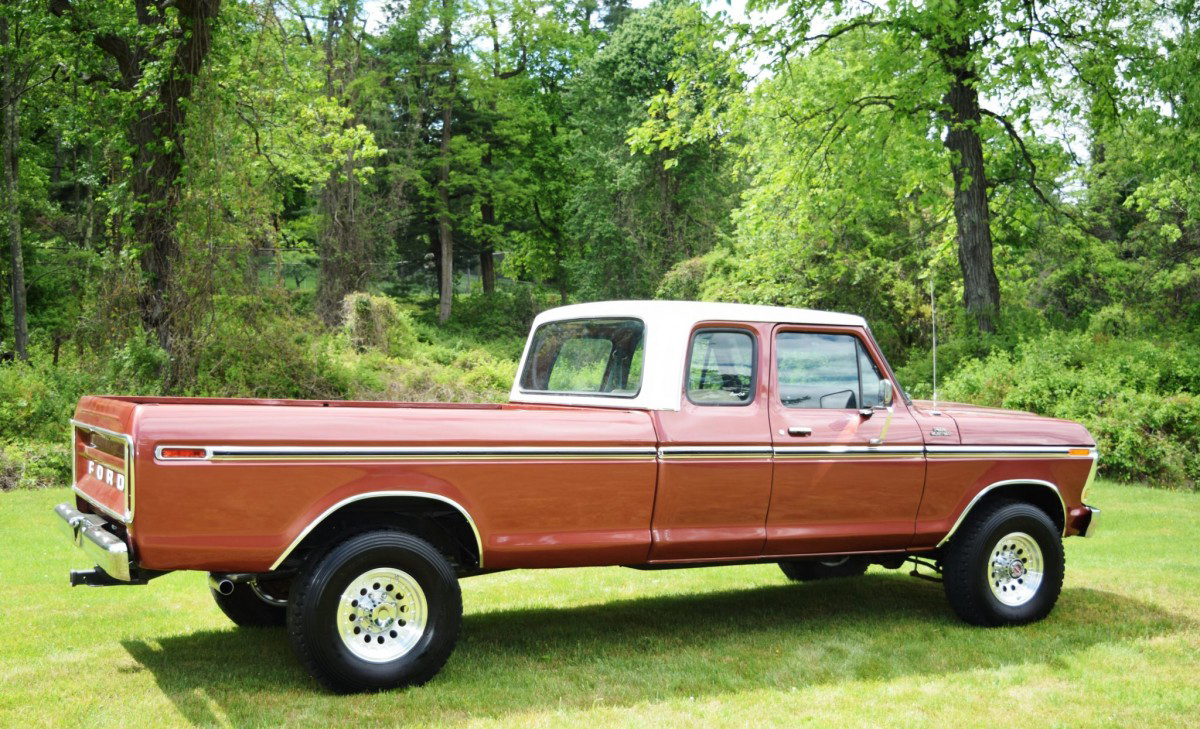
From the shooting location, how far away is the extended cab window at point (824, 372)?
6961mm

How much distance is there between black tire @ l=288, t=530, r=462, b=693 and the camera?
17.8 ft

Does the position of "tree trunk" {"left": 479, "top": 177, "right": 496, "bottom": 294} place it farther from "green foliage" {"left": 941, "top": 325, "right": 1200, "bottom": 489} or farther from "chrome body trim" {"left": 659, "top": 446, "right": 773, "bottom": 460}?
"chrome body trim" {"left": 659, "top": 446, "right": 773, "bottom": 460}

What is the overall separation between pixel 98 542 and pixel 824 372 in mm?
4233

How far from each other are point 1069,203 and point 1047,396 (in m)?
18.6

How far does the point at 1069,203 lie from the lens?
3269 centimetres

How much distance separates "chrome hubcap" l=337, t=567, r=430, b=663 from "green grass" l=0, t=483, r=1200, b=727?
248mm

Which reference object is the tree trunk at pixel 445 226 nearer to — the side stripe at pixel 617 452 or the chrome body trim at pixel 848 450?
the side stripe at pixel 617 452

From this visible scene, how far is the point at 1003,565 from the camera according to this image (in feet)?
24.5

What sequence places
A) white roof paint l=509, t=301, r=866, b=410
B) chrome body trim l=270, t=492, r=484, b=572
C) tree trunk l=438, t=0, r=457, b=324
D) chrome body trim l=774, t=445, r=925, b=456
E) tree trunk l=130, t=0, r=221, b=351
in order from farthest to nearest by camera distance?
tree trunk l=438, t=0, r=457, b=324 → tree trunk l=130, t=0, r=221, b=351 → chrome body trim l=774, t=445, r=925, b=456 → white roof paint l=509, t=301, r=866, b=410 → chrome body trim l=270, t=492, r=484, b=572

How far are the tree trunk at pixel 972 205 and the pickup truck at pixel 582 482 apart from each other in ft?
38.8

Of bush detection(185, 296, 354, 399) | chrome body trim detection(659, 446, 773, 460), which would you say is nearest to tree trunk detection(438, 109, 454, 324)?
bush detection(185, 296, 354, 399)

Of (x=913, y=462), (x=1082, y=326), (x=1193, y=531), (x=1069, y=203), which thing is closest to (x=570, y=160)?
(x=1069, y=203)

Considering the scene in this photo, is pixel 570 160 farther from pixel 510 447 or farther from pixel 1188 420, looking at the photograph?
pixel 510 447

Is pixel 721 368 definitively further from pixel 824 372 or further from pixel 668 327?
pixel 824 372
